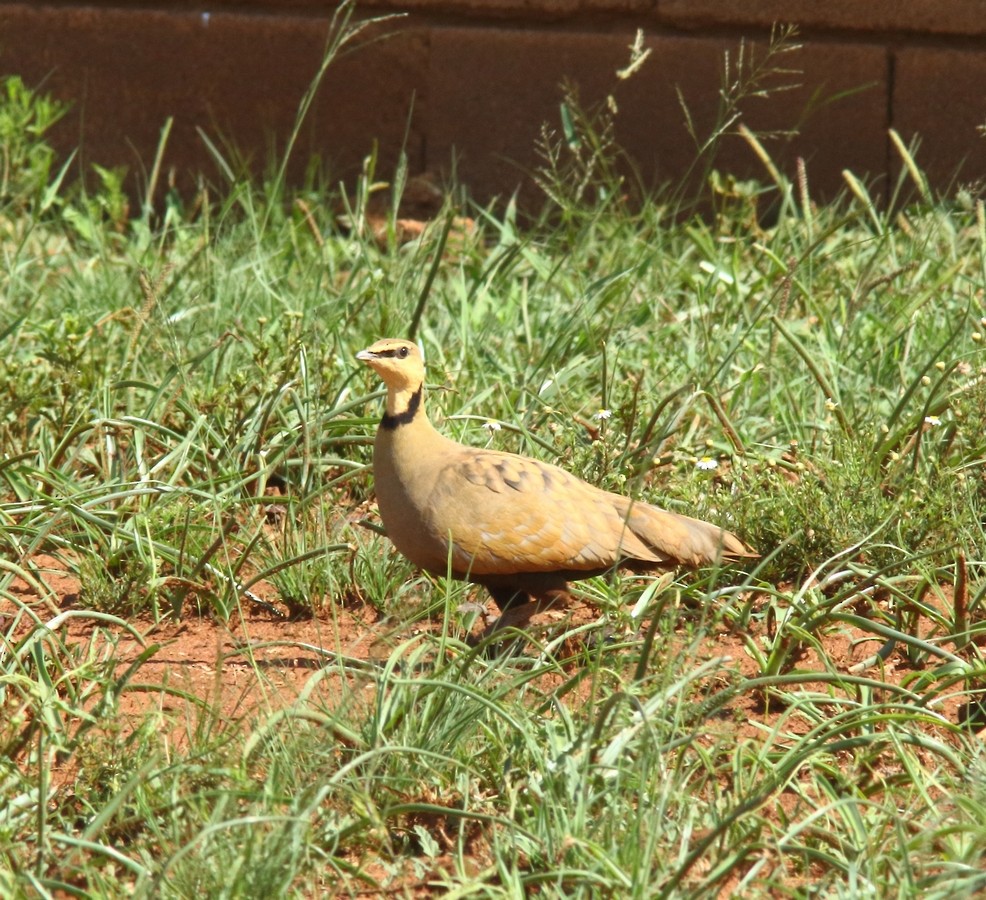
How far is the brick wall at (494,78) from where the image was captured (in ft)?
19.5

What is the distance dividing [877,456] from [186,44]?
12.9 feet

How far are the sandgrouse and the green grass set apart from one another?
0.11 meters

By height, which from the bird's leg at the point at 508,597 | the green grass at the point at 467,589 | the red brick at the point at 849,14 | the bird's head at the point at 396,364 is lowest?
the bird's leg at the point at 508,597

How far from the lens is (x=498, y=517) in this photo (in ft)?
10.9

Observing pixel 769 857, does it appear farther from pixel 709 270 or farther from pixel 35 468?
pixel 709 270

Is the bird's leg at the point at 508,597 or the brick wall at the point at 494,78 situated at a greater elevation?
the brick wall at the point at 494,78

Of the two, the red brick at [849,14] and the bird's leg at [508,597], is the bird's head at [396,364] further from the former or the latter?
the red brick at [849,14]

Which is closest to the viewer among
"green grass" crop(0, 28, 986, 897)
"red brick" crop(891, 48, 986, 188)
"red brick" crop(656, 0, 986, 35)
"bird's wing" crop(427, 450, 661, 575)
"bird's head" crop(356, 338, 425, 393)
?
"green grass" crop(0, 28, 986, 897)

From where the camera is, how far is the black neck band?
349 centimetres

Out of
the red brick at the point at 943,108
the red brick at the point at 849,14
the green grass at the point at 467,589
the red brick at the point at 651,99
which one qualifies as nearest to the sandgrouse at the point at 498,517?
the green grass at the point at 467,589

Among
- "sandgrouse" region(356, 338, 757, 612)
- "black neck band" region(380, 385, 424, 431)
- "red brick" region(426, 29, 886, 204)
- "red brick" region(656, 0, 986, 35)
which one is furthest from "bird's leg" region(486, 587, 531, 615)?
"red brick" region(656, 0, 986, 35)

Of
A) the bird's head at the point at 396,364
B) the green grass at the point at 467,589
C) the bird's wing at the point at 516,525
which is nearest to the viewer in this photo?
the green grass at the point at 467,589

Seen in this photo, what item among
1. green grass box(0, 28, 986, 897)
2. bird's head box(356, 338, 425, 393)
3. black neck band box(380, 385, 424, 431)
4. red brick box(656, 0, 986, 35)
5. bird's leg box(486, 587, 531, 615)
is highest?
red brick box(656, 0, 986, 35)

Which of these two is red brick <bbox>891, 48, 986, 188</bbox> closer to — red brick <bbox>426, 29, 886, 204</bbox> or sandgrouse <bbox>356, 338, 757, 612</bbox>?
red brick <bbox>426, 29, 886, 204</bbox>
